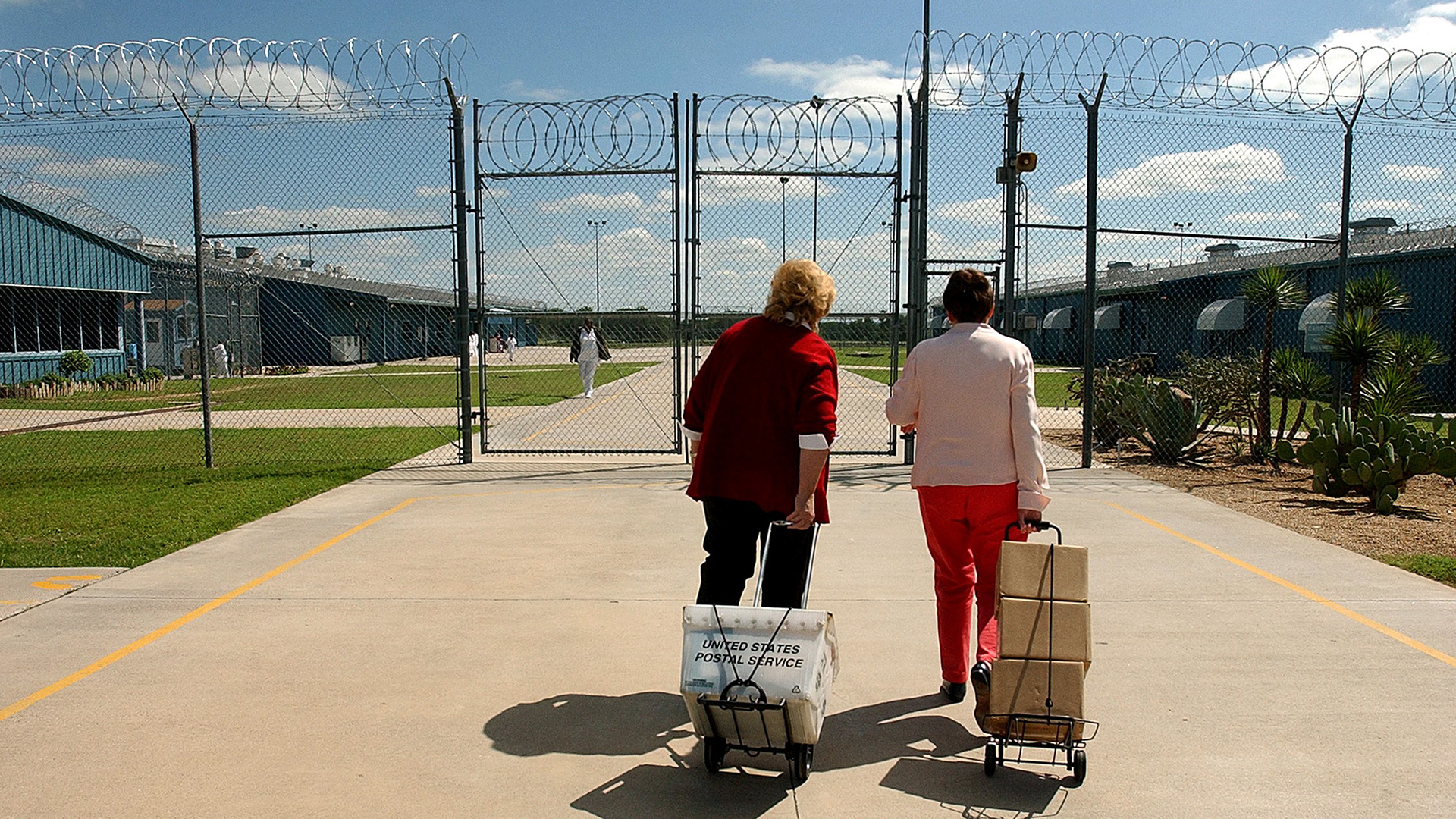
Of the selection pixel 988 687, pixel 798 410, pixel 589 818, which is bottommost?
pixel 589 818

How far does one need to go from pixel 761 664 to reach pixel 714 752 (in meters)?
0.50

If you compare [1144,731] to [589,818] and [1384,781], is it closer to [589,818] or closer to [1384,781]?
[1384,781]

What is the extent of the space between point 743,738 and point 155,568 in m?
5.02

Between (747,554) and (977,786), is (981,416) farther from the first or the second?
(977,786)

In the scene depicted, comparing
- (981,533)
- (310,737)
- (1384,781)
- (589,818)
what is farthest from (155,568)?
(1384,781)

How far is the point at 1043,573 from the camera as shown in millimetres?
3918

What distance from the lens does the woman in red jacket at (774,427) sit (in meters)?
4.19

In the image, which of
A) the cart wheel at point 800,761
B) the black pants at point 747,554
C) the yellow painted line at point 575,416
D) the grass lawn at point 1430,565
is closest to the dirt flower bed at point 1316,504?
the grass lawn at point 1430,565

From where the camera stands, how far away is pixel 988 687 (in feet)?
13.4

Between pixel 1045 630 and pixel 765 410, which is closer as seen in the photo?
pixel 1045 630

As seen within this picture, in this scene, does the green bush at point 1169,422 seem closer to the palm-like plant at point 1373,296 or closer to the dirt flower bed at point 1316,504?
the dirt flower bed at point 1316,504

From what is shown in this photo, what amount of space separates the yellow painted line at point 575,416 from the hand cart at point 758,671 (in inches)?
424

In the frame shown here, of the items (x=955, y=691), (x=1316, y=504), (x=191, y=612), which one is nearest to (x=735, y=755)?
(x=955, y=691)

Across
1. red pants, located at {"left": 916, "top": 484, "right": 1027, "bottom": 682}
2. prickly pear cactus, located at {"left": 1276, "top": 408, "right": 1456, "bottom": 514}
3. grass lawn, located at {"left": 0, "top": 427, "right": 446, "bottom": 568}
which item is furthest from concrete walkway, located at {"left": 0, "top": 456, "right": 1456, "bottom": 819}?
prickly pear cactus, located at {"left": 1276, "top": 408, "right": 1456, "bottom": 514}
